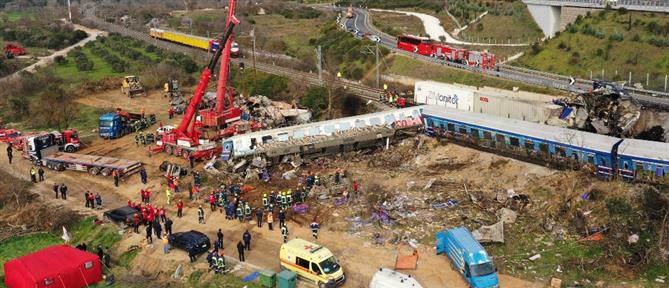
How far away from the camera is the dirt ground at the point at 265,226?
88.5 feet

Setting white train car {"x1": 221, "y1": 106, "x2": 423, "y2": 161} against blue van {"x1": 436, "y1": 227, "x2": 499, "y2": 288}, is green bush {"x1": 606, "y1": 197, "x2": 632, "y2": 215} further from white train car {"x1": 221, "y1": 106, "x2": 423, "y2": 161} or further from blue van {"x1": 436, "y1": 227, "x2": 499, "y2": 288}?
white train car {"x1": 221, "y1": 106, "x2": 423, "y2": 161}

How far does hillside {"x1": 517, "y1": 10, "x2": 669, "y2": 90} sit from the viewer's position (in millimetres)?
57375

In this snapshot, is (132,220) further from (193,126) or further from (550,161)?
(550,161)

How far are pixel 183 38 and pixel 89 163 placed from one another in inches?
2265

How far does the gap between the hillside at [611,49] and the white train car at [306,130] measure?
2388 cm

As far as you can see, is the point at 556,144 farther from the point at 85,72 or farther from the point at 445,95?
the point at 85,72

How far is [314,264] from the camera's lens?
25.2 meters

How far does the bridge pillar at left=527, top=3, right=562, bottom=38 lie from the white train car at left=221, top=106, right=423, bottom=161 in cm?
3688

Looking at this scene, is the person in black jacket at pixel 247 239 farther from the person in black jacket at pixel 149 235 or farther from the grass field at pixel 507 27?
the grass field at pixel 507 27

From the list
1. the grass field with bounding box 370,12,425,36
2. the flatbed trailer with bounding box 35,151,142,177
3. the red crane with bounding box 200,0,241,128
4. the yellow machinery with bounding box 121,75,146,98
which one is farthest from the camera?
the grass field with bounding box 370,12,425,36

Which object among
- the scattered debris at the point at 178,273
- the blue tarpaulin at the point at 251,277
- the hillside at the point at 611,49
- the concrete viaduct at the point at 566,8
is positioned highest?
the concrete viaduct at the point at 566,8

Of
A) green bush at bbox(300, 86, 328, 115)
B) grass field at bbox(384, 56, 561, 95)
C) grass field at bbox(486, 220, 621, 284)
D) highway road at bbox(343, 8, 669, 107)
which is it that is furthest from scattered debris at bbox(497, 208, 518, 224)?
green bush at bbox(300, 86, 328, 115)

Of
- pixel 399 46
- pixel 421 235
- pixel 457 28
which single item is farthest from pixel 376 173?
pixel 457 28

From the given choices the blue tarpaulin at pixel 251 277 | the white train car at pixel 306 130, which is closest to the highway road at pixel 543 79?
the white train car at pixel 306 130
